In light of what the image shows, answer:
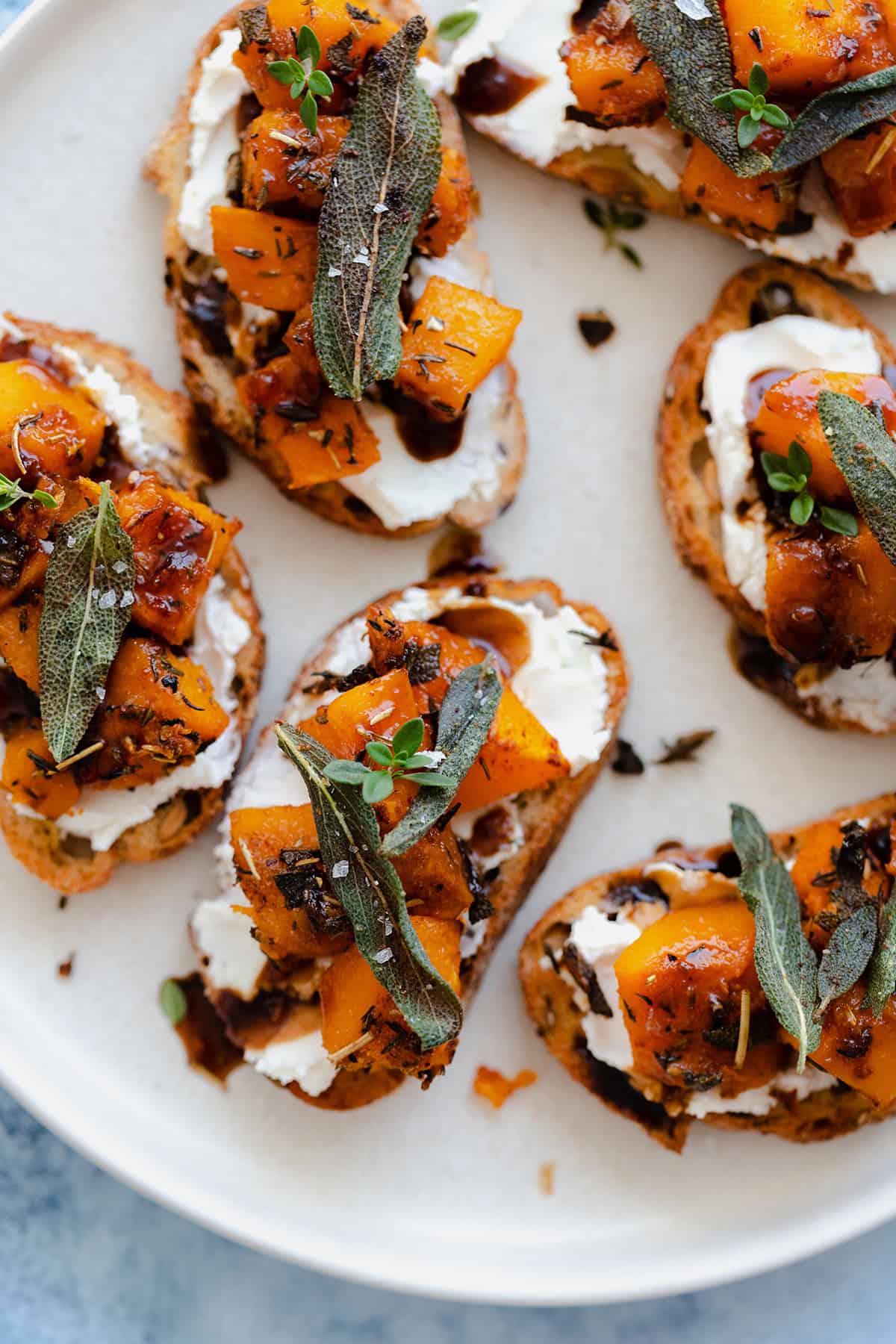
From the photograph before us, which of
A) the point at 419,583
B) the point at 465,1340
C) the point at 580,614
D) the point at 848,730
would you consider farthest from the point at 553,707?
the point at 465,1340

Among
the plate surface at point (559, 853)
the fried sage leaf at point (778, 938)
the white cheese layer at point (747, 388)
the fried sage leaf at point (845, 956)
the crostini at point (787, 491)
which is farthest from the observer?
the plate surface at point (559, 853)

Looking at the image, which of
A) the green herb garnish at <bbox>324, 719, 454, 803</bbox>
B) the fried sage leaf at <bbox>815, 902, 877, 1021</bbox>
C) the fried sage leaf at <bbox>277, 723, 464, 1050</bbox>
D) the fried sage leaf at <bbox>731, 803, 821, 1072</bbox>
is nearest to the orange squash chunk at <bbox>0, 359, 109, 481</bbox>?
the fried sage leaf at <bbox>277, 723, 464, 1050</bbox>

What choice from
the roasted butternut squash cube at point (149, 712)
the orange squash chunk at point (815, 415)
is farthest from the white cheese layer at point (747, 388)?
the roasted butternut squash cube at point (149, 712)

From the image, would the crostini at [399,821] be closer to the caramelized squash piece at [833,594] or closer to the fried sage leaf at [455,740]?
the fried sage leaf at [455,740]

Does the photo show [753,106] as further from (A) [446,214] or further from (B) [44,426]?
(B) [44,426]

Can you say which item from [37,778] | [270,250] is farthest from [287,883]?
[270,250]

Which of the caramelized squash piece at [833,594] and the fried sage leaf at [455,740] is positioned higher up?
the caramelized squash piece at [833,594]

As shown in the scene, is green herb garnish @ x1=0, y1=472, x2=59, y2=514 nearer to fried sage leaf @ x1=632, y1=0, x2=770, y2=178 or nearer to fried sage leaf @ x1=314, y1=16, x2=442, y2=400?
fried sage leaf @ x1=314, y1=16, x2=442, y2=400

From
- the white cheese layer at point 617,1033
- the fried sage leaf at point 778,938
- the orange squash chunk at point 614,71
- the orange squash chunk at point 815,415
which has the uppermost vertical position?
the orange squash chunk at point 614,71
